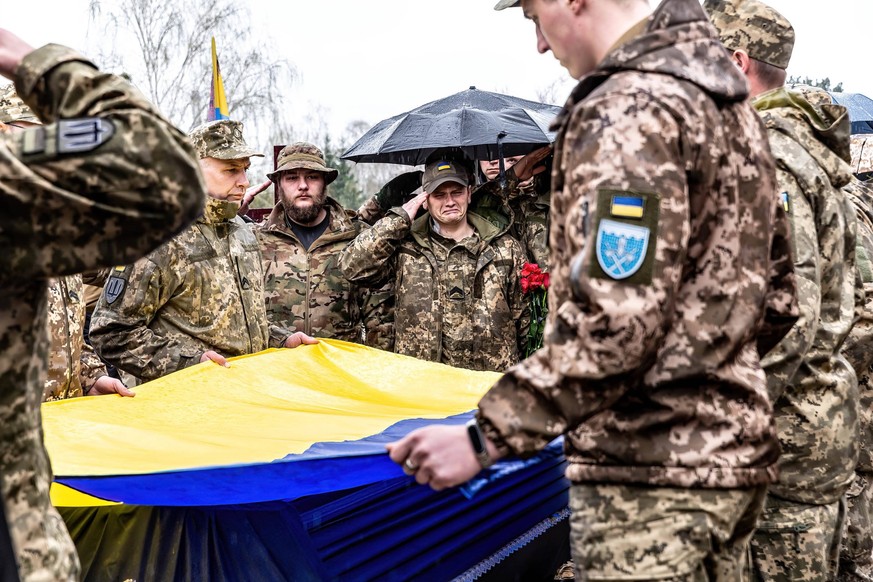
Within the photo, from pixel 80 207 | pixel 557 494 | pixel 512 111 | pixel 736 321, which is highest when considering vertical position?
pixel 512 111

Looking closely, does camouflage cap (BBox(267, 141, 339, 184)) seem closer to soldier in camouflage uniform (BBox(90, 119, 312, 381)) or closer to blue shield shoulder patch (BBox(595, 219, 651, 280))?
soldier in camouflage uniform (BBox(90, 119, 312, 381))

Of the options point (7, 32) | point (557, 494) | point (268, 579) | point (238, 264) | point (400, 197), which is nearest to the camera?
point (7, 32)

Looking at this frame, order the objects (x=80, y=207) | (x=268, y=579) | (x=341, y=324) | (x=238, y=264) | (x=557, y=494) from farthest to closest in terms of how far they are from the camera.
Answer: (x=341, y=324)
(x=238, y=264)
(x=557, y=494)
(x=268, y=579)
(x=80, y=207)

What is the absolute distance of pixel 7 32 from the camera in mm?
1646

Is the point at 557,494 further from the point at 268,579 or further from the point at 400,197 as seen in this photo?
the point at 400,197

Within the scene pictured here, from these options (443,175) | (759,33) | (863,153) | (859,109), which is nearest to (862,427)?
(759,33)

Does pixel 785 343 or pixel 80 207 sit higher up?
pixel 80 207

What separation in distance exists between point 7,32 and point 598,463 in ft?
4.33

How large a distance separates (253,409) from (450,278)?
1799 mm

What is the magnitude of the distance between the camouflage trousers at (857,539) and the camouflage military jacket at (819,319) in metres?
1.16

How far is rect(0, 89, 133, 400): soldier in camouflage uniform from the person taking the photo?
142 inches

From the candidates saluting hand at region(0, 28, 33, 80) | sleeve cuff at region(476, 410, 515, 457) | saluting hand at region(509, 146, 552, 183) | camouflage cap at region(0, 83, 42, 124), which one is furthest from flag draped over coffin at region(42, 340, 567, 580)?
saluting hand at region(509, 146, 552, 183)

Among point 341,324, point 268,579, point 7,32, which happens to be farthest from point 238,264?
point 7,32

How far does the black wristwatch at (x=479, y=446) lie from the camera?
1792mm
